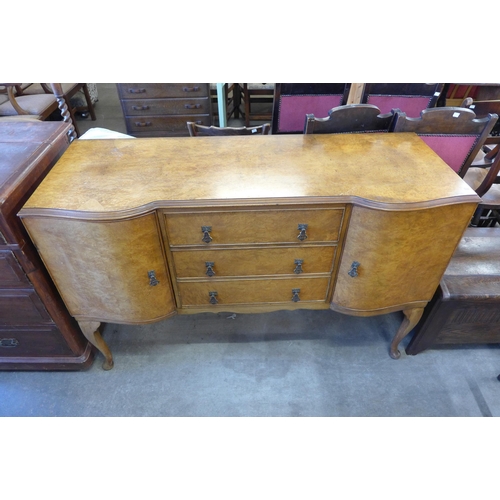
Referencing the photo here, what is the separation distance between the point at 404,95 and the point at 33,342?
9.27 ft

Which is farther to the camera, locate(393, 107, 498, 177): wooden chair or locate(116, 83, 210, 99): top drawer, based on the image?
locate(116, 83, 210, 99): top drawer

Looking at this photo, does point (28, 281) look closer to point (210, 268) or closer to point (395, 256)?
point (210, 268)

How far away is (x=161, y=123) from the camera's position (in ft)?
10.7

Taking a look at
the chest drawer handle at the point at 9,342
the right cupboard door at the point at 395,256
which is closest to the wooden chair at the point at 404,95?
the right cupboard door at the point at 395,256

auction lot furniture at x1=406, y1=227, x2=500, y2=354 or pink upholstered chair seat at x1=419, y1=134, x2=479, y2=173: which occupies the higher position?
pink upholstered chair seat at x1=419, y1=134, x2=479, y2=173

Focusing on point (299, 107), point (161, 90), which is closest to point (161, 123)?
point (161, 90)

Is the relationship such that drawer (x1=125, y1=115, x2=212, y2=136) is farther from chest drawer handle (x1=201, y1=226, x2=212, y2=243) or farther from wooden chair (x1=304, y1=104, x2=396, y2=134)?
chest drawer handle (x1=201, y1=226, x2=212, y2=243)

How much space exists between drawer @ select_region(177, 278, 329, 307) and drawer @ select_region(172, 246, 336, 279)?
5 centimetres

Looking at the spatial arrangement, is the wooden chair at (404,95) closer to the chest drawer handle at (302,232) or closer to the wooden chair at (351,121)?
the wooden chair at (351,121)

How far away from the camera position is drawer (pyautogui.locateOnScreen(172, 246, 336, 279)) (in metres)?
1.26

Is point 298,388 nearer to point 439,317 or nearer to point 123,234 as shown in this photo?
point 439,317

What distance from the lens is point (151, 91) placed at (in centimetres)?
304

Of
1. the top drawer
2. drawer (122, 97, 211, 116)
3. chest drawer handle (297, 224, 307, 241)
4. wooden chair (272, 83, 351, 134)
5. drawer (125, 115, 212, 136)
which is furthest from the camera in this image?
drawer (125, 115, 212, 136)

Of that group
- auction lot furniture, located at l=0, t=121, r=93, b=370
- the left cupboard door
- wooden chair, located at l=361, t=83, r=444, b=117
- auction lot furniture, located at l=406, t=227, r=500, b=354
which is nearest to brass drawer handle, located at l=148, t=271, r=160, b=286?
the left cupboard door
